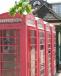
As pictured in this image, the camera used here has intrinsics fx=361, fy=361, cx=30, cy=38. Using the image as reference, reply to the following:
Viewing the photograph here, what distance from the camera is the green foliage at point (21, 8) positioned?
22.5ft

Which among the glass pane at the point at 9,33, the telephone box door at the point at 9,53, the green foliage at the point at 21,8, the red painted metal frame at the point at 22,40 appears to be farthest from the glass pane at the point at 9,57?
the green foliage at the point at 21,8

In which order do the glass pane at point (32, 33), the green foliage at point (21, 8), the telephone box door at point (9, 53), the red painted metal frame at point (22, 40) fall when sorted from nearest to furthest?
the green foliage at point (21, 8), the red painted metal frame at point (22, 40), the telephone box door at point (9, 53), the glass pane at point (32, 33)

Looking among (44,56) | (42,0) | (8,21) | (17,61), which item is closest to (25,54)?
(17,61)

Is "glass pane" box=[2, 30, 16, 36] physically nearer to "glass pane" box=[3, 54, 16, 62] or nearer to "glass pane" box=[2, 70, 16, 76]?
"glass pane" box=[3, 54, 16, 62]

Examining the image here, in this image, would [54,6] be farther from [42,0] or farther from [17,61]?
[17,61]

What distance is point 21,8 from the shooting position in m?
6.98

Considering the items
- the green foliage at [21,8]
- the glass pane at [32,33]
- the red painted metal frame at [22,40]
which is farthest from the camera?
the glass pane at [32,33]

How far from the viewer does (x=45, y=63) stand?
33.8 feet

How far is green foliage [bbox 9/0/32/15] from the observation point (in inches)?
270

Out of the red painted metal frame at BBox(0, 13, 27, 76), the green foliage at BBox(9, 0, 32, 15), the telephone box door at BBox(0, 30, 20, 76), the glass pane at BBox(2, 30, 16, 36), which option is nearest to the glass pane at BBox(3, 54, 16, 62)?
the telephone box door at BBox(0, 30, 20, 76)

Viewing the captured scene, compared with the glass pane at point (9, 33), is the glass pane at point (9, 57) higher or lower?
lower

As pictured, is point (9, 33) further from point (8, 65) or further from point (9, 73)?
point (9, 73)

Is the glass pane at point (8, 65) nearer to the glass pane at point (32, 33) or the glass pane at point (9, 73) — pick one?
the glass pane at point (9, 73)

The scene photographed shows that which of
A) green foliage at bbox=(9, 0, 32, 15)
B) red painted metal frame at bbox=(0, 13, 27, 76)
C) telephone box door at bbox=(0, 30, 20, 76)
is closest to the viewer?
green foliage at bbox=(9, 0, 32, 15)
